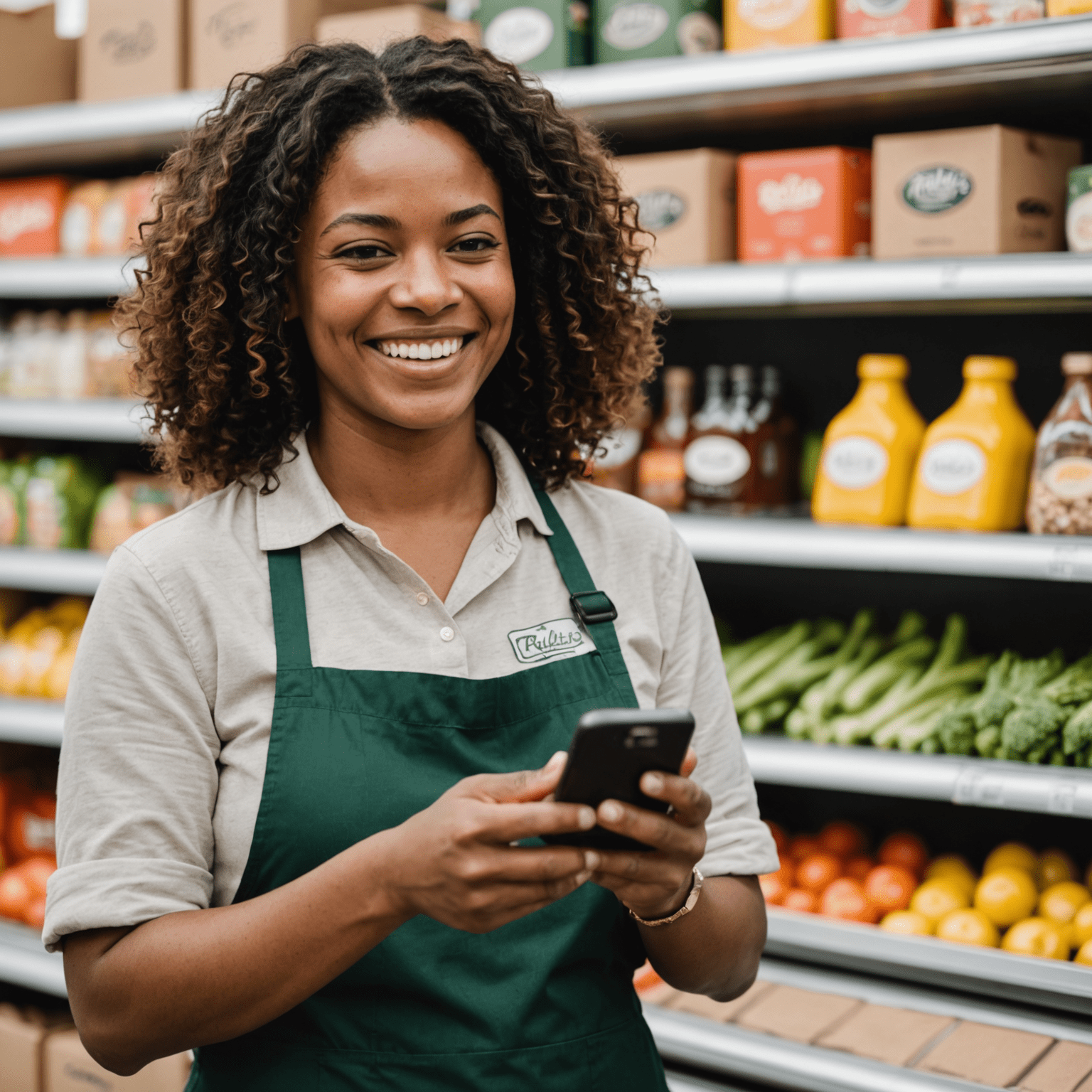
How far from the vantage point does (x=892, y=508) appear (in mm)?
2221

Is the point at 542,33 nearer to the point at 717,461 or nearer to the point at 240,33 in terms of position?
the point at 240,33

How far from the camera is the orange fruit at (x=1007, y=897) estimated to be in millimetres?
2141

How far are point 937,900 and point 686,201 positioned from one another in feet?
4.68

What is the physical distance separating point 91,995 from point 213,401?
0.59m

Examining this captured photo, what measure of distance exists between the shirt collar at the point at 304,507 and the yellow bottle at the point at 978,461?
43.1 inches

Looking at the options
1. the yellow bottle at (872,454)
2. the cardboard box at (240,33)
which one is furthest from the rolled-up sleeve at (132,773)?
the cardboard box at (240,33)

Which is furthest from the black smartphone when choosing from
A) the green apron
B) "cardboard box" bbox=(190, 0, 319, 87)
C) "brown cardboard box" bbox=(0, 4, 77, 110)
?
"brown cardboard box" bbox=(0, 4, 77, 110)

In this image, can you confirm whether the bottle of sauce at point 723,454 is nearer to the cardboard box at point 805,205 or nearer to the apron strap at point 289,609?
the cardboard box at point 805,205

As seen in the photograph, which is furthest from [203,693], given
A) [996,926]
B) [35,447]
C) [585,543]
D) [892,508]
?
[35,447]

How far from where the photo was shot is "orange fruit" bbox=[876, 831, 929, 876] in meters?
2.39

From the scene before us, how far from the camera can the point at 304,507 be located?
1192 mm

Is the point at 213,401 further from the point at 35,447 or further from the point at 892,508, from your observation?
the point at 35,447

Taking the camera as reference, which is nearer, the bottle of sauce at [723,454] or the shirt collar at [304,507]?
the shirt collar at [304,507]

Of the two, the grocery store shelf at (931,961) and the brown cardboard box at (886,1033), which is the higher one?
the grocery store shelf at (931,961)
